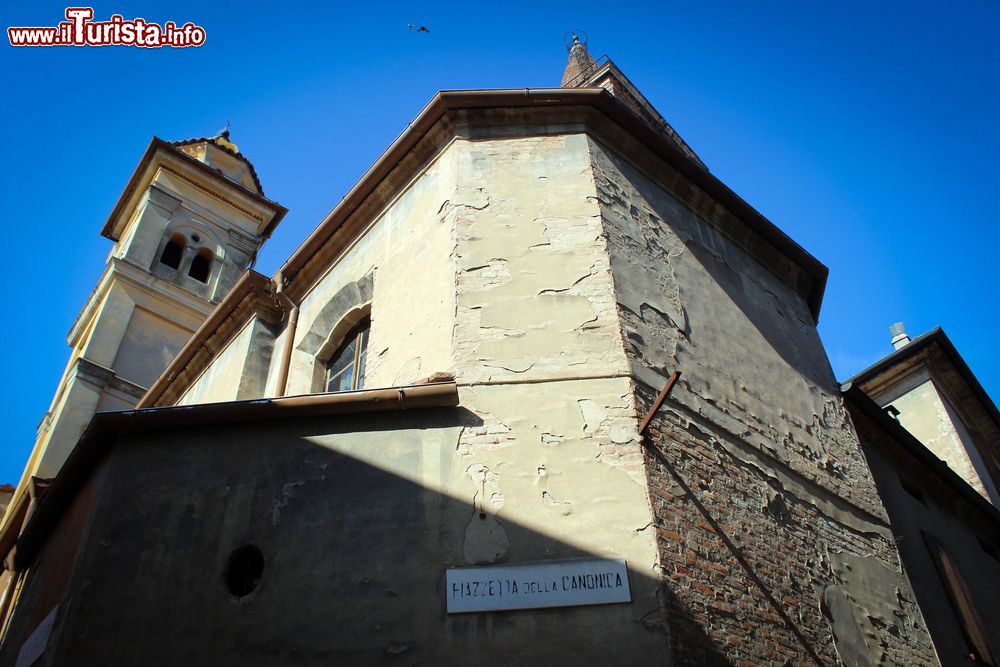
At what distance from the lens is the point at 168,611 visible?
5.48 meters

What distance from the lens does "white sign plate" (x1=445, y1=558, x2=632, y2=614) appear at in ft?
17.4

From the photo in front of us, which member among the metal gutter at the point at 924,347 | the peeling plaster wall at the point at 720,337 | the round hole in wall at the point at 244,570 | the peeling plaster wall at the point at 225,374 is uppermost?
the metal gutter at the point at 924,347

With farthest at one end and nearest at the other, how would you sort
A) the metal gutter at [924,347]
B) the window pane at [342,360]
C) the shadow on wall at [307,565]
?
the metal gutter at [924,347] < the window pane at [342,360] < the shadow on wall at [307,565]

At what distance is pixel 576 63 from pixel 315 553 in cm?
1768

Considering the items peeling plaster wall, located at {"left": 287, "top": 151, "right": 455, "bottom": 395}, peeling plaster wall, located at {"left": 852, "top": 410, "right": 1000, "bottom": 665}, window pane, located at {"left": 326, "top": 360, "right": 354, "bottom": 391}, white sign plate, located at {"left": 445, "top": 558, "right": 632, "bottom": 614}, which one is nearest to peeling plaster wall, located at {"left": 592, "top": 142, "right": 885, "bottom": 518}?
peeling plaster wall, located at {"left": 852, "top": 410, "right": 1000, "bottom": 665}

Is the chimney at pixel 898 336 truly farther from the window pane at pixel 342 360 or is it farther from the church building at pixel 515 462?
the window pane at pixel 342 360

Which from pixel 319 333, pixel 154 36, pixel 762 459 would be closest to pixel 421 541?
pixel 762 459

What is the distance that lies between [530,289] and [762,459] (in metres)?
2.55

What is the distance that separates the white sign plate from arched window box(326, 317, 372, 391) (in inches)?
142

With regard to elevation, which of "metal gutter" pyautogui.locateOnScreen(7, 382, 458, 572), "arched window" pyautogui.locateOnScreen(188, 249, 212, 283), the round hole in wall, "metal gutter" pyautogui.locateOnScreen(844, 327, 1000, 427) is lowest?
the round hole in wall

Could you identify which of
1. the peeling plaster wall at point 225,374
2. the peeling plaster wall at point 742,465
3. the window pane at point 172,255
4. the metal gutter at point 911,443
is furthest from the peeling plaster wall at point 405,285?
the window pane at point 172,255

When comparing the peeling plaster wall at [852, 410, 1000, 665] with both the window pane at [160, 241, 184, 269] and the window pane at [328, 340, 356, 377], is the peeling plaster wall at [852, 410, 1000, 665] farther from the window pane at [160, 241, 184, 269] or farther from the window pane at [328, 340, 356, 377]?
the window pane at [160, 241, 184, 269]

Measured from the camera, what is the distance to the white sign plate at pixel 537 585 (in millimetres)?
5297

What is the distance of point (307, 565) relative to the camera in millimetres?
5605
